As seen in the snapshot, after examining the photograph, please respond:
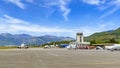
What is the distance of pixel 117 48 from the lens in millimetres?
92125

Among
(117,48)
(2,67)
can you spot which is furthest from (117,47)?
(2,67)

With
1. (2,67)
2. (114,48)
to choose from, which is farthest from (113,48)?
(2,67)

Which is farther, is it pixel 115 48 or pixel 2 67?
pixel 115 48

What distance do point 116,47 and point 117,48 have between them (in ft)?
1.98

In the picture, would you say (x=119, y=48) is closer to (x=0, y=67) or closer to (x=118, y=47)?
(x=118, y=47)

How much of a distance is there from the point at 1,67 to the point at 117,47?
74428 mm

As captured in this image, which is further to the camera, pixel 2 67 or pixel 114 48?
pixel 114 48

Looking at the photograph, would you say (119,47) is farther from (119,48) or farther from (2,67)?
(2,67)

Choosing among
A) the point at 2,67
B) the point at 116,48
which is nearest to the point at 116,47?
the point at 116,48

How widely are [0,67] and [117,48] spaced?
7436 cm

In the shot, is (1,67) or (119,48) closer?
(1,67)

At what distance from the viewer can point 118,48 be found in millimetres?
92500

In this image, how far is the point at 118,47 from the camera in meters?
92.7

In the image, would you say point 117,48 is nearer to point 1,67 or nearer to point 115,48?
point 115,48
